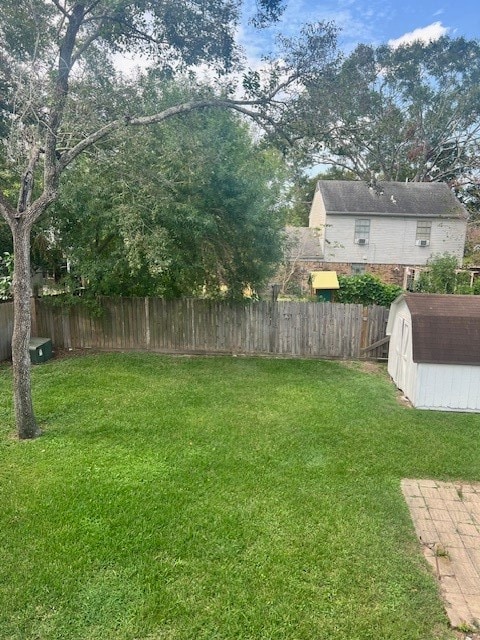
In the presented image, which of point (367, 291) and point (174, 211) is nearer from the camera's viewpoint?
point (174, 211)

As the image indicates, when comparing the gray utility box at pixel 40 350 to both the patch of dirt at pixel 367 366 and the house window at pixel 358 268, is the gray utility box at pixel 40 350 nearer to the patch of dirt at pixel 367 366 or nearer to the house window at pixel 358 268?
the patch of dirt at pixel 367 366

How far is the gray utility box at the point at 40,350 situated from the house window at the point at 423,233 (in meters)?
17.0

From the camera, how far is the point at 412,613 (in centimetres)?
272

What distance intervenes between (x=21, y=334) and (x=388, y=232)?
17995 millimetres

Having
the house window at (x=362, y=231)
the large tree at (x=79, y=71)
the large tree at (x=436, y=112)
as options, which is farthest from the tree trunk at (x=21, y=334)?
the large tree at (x=436, y=112)

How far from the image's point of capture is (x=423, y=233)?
1945 cm

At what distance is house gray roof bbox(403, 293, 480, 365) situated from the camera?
6.38 m

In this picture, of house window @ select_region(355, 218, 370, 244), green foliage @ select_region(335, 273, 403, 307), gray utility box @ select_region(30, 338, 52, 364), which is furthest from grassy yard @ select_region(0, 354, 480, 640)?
house window @ select_region(355, 218, 370, 244)

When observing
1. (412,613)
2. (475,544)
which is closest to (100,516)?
(412,613)

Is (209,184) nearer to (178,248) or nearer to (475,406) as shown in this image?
(178,248)

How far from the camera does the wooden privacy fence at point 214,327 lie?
948 cm

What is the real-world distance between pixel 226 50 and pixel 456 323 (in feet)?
17.9

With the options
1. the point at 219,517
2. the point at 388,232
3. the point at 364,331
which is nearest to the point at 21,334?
the point at 219,517

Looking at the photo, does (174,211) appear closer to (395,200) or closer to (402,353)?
(402,353)
